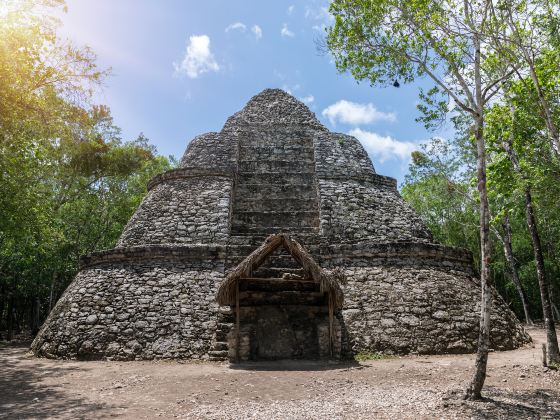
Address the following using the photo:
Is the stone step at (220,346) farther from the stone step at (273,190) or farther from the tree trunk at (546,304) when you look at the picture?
the stone step at (273,190)

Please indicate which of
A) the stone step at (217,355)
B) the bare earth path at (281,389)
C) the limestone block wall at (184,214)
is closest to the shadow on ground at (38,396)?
the bare earth path at (281,389)

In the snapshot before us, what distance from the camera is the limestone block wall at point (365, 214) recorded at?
11.4m

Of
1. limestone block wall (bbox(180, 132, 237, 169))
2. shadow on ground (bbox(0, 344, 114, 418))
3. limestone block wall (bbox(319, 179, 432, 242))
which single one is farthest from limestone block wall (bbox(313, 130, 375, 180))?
shadow on ground (bbox(0, 344, 114, 418))

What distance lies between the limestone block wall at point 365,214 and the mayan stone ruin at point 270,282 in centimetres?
4

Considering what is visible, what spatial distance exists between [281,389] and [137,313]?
4382 millimetres

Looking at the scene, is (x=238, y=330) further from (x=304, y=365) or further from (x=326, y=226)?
(x=326, y=226)

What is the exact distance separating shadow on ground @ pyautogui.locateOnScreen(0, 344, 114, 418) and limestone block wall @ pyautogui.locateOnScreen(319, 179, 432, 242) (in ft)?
22.9

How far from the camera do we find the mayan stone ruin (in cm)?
831

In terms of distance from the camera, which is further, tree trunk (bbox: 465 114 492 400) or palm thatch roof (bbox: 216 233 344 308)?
palm thatch roof (bbox: 216 233 344 308)

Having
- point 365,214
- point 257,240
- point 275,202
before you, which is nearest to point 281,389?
point 257,240

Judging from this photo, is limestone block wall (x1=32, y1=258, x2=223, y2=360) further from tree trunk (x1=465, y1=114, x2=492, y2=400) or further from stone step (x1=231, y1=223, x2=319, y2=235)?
tree trunk (x1=465, y1=114, x2=492, y2=400)

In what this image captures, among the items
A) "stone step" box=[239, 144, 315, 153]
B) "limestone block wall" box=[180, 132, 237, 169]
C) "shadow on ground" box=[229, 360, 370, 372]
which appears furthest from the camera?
"stone step" box=[239, 144, 315, 153]

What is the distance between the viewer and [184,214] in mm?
11734

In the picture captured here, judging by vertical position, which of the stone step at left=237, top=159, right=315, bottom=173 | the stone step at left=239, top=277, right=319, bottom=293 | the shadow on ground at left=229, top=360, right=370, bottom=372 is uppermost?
the stone step at left=237, top=159, right=315, bottom=173
